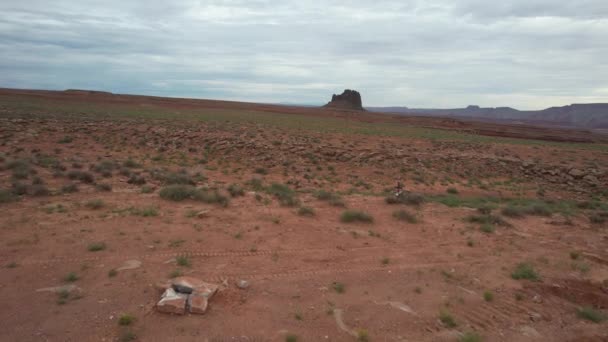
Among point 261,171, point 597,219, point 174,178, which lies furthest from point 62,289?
point 597,219

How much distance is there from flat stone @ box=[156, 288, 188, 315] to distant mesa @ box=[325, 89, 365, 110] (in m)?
108

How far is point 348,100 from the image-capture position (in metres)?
114

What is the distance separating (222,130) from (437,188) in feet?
57.1

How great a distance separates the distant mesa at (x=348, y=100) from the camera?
11226cm

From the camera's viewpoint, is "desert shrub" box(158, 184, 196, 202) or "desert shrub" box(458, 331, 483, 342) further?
"desert shrub" box(158, 184, 196, 202)

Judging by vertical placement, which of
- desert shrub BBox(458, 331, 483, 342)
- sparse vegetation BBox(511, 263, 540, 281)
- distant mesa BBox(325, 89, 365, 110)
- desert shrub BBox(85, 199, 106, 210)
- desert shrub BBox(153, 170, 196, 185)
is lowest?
desert shrub BBox(458, 331, 483, 342)

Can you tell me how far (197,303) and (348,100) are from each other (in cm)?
11270

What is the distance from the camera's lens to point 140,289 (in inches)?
217

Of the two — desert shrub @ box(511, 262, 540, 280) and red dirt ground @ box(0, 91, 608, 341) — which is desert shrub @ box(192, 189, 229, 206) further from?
desert shrub @ box(511, 262, 540, 280)

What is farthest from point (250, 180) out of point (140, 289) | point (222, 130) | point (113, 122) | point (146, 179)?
point (113, 122)

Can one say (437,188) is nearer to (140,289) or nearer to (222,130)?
(140,289)

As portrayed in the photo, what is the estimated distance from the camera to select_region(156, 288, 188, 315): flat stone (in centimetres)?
499

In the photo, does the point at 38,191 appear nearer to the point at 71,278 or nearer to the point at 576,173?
the point at 71,278

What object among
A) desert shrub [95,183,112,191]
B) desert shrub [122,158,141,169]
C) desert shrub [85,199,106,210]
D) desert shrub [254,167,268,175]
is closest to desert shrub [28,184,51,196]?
desert shrub [95,183,112,191]
